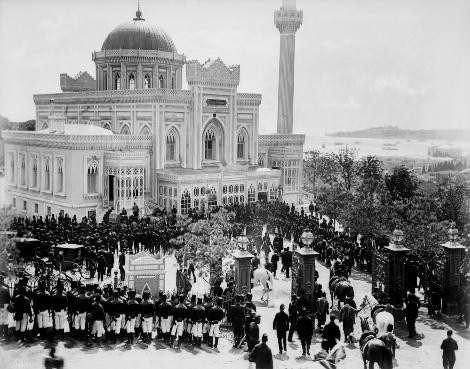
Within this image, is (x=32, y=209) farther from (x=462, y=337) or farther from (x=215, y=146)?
(x=462, y=337)

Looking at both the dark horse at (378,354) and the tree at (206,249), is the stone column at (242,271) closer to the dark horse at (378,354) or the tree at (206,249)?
the tree at (206,249)

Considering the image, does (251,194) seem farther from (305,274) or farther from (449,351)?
(449,351)

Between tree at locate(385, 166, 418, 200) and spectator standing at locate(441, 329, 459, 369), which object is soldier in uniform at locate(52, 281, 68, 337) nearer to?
spectator standing at locate(441, 329, 459, 369)

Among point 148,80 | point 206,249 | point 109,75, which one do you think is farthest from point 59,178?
point 206,249

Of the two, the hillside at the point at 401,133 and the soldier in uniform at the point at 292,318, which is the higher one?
the hillside at the point at 401,133

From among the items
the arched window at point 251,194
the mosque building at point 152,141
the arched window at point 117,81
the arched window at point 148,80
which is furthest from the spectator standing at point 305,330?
the arched window at point 117,81
